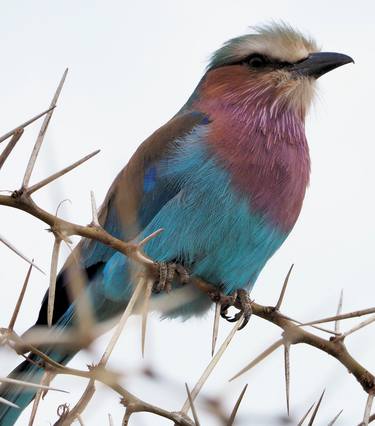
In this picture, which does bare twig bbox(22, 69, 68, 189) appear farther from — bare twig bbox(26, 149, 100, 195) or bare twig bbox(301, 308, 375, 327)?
bare twig bbox(301, 308, 375, 327)

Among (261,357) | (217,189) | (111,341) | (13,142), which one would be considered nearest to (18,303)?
(111,341)

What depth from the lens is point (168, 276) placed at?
9.16 feet

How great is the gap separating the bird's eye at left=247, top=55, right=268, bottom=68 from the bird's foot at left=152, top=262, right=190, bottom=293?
3.90 ft

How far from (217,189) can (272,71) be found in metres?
0.87

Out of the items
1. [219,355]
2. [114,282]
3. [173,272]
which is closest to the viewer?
[219,355]

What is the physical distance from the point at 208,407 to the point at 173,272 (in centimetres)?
144

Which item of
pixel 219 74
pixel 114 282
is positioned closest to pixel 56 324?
pixel 114 282

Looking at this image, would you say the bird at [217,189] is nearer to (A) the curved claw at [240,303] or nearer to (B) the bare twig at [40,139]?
(A) the curved claw at [240,303]

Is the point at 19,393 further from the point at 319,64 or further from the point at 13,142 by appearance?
the point at 319,64

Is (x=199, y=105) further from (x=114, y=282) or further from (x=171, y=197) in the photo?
(x=114, y=282)

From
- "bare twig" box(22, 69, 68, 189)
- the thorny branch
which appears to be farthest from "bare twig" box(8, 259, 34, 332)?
"bare twig" box(22, 69, 68, 189)

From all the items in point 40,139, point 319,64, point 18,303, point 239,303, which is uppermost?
point 319,64

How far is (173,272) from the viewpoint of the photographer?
112 inches

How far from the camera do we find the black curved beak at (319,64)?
137 inches
